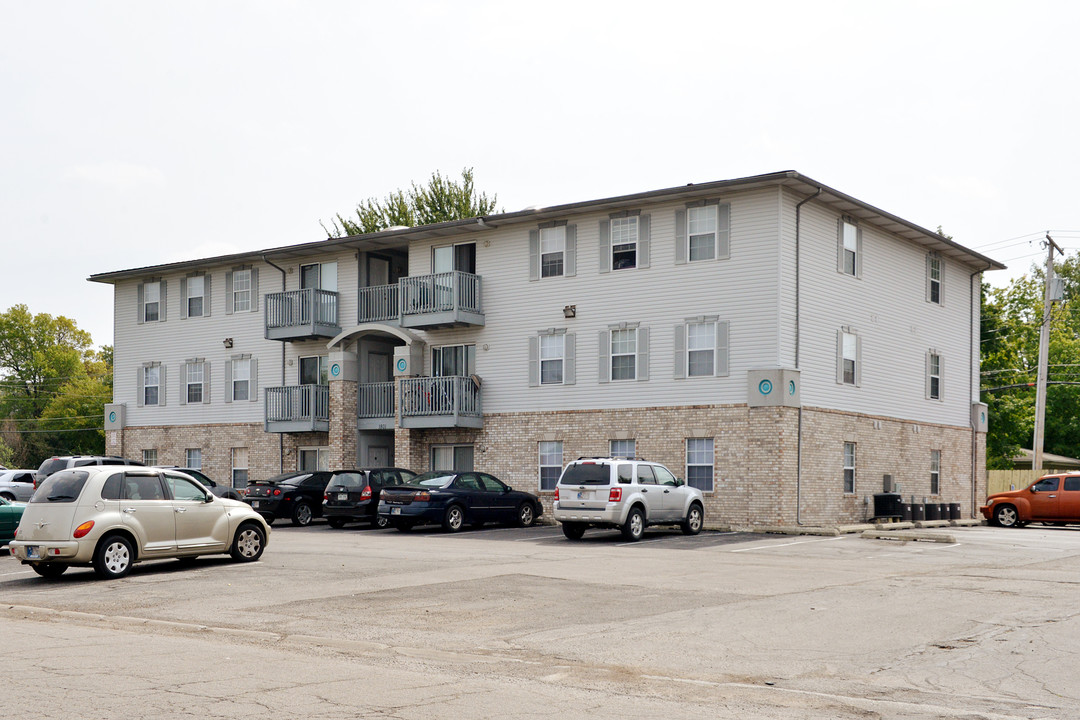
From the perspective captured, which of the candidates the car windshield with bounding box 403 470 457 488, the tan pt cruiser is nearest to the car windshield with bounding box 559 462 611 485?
the car windshield with bounding box 403 470 457 488

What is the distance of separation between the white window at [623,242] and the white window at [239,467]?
52.4 feet

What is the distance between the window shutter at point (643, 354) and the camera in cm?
3027

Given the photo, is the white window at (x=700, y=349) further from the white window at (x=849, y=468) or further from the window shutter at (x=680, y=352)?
the white window at (x=849, y=468)

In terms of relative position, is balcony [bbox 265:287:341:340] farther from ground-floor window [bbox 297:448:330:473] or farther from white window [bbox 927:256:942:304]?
white window [bbox 927:256:942:304]

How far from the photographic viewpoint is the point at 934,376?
115ft

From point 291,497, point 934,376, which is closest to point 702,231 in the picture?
point 934,376

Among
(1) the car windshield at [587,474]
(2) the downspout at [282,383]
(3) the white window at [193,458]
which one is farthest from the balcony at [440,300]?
(3) the white window at [193,458]

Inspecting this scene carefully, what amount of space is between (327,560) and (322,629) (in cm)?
760

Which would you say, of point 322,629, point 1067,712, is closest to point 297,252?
point 322,629

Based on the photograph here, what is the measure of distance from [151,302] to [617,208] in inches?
807

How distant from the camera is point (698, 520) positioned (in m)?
26.2

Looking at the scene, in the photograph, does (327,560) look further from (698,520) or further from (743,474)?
(743,474)

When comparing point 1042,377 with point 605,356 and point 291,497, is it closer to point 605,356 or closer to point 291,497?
point 605,356

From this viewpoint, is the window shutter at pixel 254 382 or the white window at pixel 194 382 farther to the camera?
the white window at pixel 194 382
